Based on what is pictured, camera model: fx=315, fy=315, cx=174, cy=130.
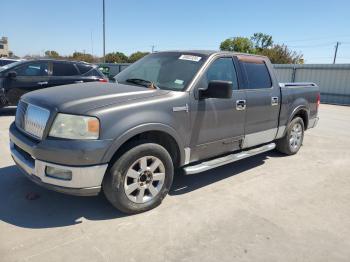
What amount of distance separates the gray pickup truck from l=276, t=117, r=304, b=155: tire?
1.04 meters

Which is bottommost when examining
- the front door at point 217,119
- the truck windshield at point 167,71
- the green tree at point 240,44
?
A: the front door at point 217,119

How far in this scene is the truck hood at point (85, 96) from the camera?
10.3ft

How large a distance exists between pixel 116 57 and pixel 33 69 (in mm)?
57404

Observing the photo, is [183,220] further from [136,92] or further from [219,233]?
[136,92]

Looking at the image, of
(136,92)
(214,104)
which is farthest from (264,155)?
(136,92)

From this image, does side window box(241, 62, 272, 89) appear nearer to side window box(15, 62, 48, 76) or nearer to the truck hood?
the truck hood

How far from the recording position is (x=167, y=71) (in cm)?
425

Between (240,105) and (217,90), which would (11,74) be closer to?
(240,105)

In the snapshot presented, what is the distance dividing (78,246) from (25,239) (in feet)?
1.73

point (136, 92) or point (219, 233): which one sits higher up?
point (136, 92)

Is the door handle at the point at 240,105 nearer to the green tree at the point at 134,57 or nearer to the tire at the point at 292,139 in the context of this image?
the tire at the point at 292,139

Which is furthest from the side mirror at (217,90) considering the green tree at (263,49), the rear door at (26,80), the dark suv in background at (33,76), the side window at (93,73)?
the green tree at (263,49)

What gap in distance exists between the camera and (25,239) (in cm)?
297

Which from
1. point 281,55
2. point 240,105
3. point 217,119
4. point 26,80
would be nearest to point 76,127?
point 217,119
